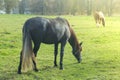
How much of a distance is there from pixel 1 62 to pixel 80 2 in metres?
67.6

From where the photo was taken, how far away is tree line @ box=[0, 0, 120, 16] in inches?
2938

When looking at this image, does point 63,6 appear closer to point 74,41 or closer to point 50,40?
point 74,41

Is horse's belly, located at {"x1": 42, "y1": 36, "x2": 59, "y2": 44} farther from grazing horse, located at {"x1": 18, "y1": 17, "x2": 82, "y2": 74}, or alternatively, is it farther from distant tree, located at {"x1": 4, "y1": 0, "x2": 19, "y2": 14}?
distant tree, located at {"x1": 4, "y1": 0, "x2": 19, "y2": 14}

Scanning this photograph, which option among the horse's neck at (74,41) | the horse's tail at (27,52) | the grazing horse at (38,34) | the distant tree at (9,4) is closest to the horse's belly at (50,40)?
the grazing horse at (38,34)

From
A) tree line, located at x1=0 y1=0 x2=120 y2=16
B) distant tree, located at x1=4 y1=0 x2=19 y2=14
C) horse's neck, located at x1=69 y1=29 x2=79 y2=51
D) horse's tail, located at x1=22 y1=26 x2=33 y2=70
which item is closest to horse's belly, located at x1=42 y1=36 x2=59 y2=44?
horse's tail, located at x1=22 y1=26 x2=33 y2=70

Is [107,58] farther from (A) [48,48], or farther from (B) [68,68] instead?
(A) [48,48]

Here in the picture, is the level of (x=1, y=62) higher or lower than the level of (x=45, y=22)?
lower

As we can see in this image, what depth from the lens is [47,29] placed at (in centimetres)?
980

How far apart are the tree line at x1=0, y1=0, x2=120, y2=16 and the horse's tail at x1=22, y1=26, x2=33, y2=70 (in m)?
64.0

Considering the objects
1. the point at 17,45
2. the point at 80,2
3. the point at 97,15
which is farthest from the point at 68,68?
the point at 80,2

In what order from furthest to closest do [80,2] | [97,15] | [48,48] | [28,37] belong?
[80,2] < [97,15] < [48,48] < [28,37]

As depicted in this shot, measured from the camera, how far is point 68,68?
424 inches

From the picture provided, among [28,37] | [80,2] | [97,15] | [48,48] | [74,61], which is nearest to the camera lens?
[28,37]

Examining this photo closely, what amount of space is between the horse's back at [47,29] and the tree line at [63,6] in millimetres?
62738
